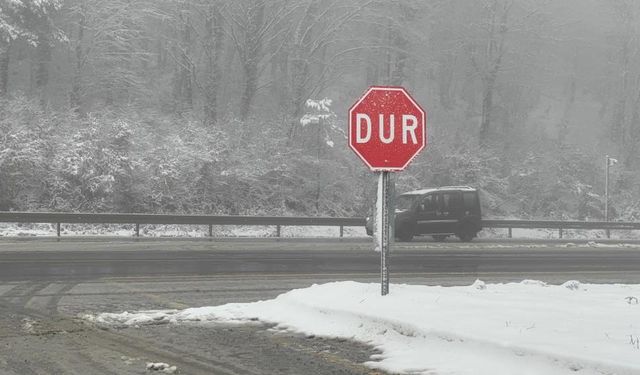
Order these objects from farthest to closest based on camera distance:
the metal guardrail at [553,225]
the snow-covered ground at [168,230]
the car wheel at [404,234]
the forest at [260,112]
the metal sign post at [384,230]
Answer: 1. the metal guardrail at [553,225]
2. the forest at [260,112]
3. the car wheel at [404,234]
4. the snow-covered ground at [168,230]
5. the metal sign post at [384,230]

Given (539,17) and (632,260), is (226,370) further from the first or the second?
(539,17)

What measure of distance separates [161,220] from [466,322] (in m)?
18.1

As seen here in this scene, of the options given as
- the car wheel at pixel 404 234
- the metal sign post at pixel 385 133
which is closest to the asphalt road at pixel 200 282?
the car wheel at pixel 404 234

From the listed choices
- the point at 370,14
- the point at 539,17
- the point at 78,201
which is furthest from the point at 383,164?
the point at 539,17

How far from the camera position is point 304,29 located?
37.2m

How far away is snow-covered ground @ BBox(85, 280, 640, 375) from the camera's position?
19.7 ft

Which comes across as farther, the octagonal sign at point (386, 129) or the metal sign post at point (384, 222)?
the metal sign post at point (384, 222)

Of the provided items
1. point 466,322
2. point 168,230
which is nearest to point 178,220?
point 168,230

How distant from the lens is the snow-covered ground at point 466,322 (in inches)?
236

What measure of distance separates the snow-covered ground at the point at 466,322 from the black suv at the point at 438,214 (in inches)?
550

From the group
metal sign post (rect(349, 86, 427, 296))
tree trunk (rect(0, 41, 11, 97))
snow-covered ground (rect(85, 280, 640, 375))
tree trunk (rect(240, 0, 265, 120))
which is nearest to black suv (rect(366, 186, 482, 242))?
tree trunk (rect(240, 0, 265, 120))

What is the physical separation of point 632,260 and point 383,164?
13612 millimetres

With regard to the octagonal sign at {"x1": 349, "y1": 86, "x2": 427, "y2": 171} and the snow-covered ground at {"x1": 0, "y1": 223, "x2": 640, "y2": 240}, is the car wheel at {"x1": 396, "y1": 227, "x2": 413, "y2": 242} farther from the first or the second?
the octagonal sign at {"x1": 349, "y1": 86, "x2": 427, "y2": 171}

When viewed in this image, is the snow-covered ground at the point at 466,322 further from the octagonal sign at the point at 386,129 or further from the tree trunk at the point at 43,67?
the tree trunk at the point at 43,67
